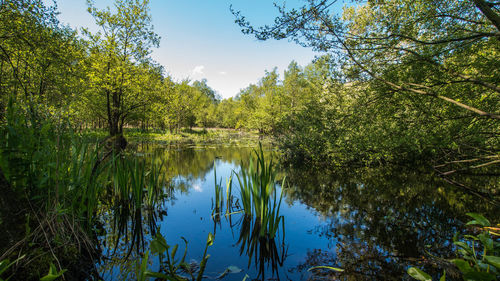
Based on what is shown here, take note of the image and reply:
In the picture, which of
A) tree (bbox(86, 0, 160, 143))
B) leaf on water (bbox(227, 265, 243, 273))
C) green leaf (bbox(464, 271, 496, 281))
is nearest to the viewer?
green leaf (bbox(464, 271, 496, 281))

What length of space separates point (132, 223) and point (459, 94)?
8.22m

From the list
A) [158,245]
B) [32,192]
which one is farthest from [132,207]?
[158,245]

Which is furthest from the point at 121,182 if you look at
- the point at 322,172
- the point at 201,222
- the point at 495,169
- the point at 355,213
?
the point at 495,169

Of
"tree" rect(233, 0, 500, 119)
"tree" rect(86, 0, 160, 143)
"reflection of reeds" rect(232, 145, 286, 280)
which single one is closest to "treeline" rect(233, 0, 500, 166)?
"tree" rect(233, 0, 500, 119)

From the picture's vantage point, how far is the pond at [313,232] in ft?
10.1

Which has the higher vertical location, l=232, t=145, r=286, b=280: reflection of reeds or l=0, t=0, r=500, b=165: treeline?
l=0, t=0, r=500, b=165: treeline

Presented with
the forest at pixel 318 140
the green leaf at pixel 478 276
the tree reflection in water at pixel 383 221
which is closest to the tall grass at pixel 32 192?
the forest at pixel 318 140

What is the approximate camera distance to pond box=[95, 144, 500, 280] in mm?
3084

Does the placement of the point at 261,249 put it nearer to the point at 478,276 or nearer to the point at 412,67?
the point at 478,276

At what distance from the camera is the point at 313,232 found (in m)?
4.44

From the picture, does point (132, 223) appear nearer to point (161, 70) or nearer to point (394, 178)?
point (394, 178)

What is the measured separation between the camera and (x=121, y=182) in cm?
435

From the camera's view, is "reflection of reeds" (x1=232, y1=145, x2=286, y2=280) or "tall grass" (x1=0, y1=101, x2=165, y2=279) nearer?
"tall grass" (x1=0, y1=101, x2=165, y2=279)

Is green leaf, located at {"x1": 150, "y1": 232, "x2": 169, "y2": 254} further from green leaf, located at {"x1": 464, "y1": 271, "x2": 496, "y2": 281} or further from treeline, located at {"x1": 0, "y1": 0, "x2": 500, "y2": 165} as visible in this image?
green leaf, located at {"x1": 464, "y1": 271, "x2": 496, "y2": 281}
